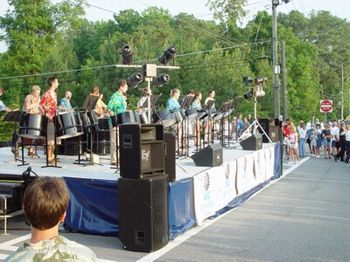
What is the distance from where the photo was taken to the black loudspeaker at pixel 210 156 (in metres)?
8.95

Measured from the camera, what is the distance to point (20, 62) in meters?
39.3

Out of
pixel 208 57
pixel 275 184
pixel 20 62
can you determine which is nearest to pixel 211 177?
pixel 275 184

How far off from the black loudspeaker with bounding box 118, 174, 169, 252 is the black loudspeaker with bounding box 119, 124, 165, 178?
125 millimetres

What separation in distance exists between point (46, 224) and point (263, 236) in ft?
17.9

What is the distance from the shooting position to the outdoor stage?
7.20 meters

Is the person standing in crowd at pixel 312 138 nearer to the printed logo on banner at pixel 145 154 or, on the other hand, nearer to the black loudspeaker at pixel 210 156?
the black loudspeaker at pixel 210 156

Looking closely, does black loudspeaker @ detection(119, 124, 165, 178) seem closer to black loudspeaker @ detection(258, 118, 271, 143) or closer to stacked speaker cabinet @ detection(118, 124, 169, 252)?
stacked speaker cabinet @ detection(118, 124, 169, 252)

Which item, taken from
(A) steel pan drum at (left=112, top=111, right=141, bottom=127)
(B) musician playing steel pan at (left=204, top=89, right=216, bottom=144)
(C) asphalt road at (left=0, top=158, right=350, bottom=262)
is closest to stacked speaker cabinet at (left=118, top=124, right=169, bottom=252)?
(C) asphalt road at (left=0, top=158, right=350, bottom=262)

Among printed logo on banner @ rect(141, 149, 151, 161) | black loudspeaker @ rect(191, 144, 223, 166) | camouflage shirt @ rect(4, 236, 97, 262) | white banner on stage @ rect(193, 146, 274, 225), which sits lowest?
white banner on stage @ rect(193, 146, 274, 225)

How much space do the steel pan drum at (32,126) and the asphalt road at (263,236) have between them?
146cm

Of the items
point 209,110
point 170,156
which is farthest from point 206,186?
point 209,110

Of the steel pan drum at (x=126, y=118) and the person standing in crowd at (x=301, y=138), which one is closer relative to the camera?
the steel pan drum at (x=126, y=118)

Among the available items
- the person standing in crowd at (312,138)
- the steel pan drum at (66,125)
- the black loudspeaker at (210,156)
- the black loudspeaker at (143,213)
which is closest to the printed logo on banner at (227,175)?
the black loudspeaker at (210,156)

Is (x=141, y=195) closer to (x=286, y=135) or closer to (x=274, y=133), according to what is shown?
(x=274, y=133)
